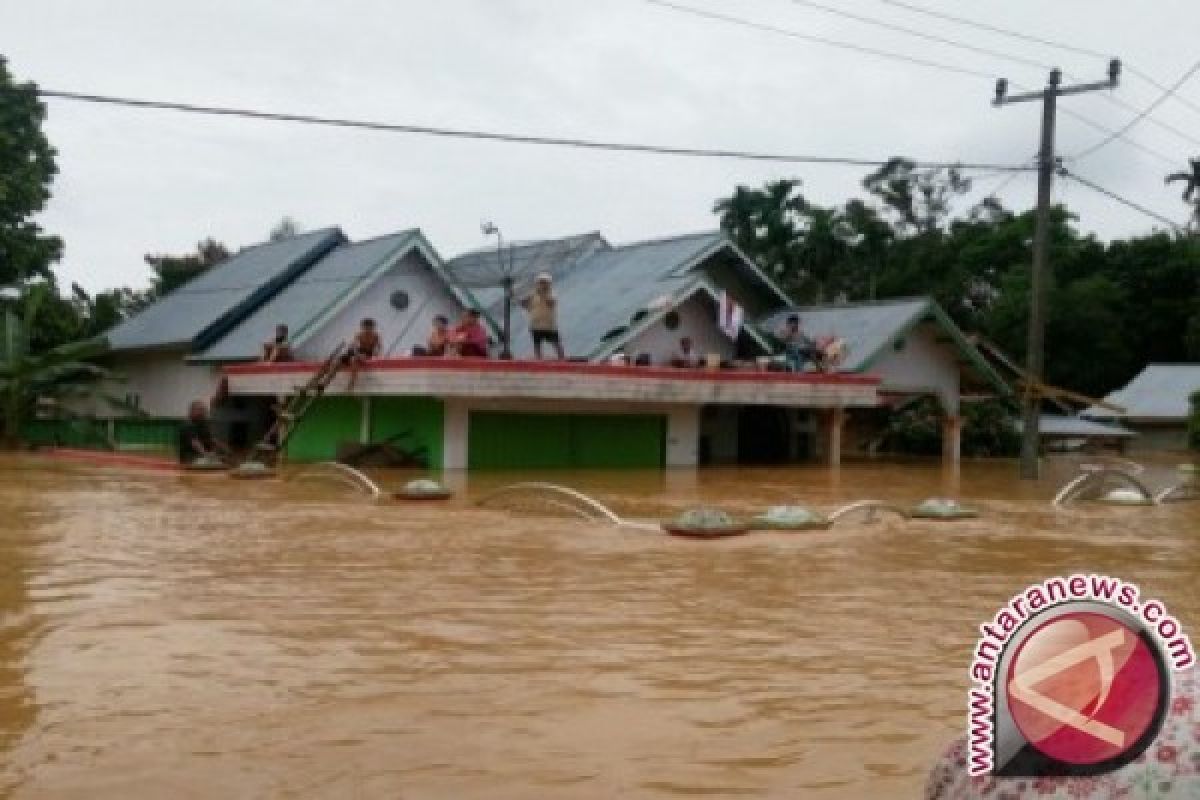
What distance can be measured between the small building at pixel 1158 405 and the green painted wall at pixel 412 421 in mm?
32537

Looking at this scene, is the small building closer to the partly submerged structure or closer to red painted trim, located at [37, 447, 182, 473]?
the partly submerged structure

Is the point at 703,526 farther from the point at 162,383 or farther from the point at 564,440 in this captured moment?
the point at 162,383

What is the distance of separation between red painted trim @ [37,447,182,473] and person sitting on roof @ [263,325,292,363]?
8.17ft

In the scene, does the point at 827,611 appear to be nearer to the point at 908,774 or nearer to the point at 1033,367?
the point at 908,774

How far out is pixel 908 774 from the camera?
15.1 ft

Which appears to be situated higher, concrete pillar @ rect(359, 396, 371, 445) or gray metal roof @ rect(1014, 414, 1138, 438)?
gray metal roof @ rect(1014, 414, 1138, 438)

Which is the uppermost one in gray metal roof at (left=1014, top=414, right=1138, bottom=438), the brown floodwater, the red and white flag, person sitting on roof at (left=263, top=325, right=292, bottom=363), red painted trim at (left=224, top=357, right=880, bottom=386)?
the red and white flag

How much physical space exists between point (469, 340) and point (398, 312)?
541 cm

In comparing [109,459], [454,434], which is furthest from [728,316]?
[109,459]

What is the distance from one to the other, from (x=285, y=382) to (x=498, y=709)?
1721 cm

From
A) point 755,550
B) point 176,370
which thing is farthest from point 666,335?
point 755,550

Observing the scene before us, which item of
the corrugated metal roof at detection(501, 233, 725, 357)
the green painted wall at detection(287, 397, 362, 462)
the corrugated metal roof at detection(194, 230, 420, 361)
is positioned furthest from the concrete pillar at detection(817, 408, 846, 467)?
the green painted wall at detection(287, 397, 362, 462)

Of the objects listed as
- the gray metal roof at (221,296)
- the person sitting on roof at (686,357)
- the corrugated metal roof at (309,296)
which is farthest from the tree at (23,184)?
the person sitting on roof at (686,357)

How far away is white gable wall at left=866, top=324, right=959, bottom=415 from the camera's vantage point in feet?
94.4
